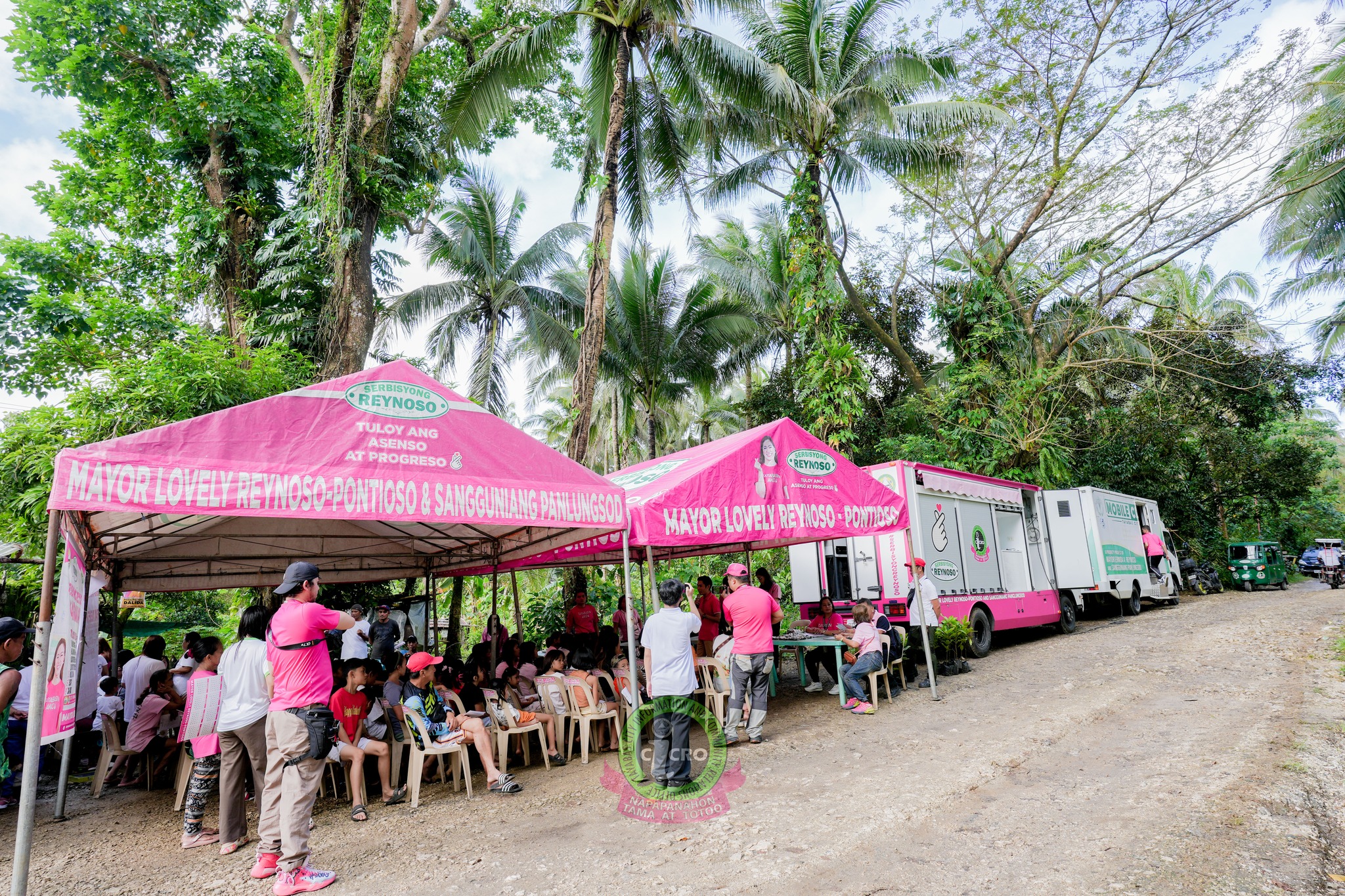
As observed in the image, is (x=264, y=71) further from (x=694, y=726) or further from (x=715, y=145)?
(x=694, y=726)

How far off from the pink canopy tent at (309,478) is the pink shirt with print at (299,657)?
0.64 metres

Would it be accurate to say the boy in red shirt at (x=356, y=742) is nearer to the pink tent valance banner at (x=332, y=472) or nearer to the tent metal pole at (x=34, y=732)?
the pink tent valance banner at (x=332, y=472)

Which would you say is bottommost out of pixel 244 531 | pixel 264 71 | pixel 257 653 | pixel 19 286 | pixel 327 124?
pixel 257 653

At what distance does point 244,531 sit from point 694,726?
508cm

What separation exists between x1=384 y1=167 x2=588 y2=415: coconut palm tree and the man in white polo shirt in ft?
42.5

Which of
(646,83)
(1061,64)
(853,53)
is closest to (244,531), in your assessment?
(646,83)

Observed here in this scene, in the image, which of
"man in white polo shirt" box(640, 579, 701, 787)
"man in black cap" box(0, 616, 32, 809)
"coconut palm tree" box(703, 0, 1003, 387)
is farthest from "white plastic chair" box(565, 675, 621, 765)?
"coconut palm tree" box(703, 0, 1003, 387)

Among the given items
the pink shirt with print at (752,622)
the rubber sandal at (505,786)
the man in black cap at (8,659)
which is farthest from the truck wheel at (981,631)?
the man in black cap at (8,659)

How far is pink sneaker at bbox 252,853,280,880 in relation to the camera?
409cm

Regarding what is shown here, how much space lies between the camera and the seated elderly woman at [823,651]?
907 cm

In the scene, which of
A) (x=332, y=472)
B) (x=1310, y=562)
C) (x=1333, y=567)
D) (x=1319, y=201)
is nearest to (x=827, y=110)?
(x=332, y=472)

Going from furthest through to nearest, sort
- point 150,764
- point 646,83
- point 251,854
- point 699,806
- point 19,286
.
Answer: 1. point 646,83
2. point 19,286
3. point 150,764
4. point 699,806
5. point 251,854

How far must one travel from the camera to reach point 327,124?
1134cm

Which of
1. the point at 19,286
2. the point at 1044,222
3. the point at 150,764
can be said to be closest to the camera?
the point at 150,764
